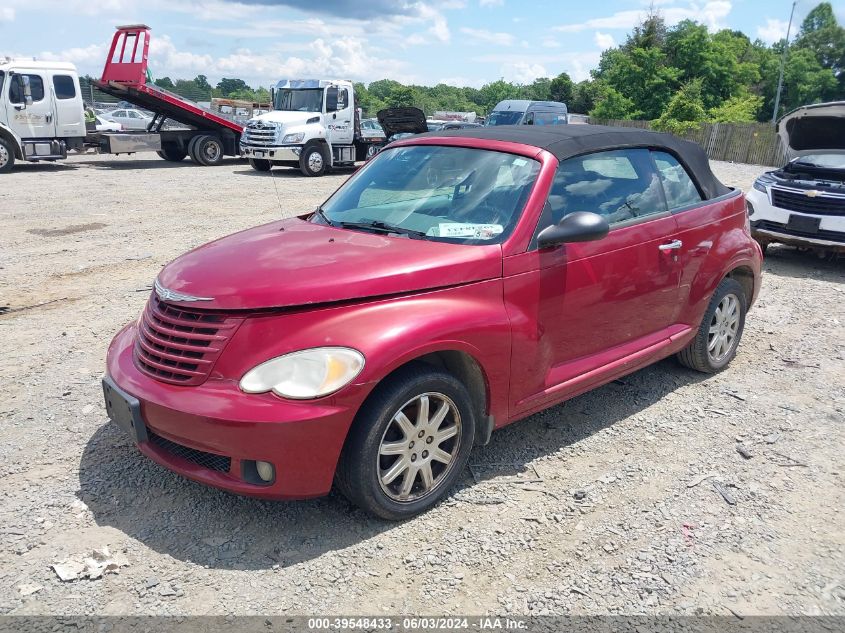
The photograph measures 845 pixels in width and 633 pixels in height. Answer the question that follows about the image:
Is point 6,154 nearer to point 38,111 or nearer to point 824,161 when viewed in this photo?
point 38,111

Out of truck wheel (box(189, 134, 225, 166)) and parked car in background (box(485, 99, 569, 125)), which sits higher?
parked car in background (box(485, 99, 569, 125))

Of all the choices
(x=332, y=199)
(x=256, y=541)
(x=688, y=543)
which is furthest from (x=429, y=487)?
(x=332, y=199)

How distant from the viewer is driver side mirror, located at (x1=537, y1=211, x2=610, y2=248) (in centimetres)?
340

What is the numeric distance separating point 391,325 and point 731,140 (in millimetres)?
32288

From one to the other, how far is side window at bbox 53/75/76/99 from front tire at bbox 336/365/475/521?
1915 cm

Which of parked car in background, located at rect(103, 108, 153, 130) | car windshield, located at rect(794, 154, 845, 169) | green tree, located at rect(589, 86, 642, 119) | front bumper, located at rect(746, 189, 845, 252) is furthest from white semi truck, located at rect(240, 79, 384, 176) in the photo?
green tree, located at rect(589, 86, 642, 119)

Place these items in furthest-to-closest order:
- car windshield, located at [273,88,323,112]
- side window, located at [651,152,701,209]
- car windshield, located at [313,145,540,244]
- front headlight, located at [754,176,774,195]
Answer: car windshield, located at [273,88,323,112] < front headlight, located at [754,176,774,195] < side window, located at [651,152,701,209] < car windshield, located at [313,145,540,244]

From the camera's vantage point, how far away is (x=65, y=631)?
2.50 metres

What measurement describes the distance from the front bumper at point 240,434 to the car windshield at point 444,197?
1204mm

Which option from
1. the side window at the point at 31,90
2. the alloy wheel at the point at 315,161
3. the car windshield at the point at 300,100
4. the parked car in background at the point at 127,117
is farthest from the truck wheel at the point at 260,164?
the parked car in background at the point at 127,117

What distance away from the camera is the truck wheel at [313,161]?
768 inches

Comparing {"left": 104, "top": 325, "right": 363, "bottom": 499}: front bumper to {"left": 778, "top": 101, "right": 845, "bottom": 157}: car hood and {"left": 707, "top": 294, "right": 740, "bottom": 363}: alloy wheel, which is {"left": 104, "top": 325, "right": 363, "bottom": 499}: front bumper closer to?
{"left": 707, "top": 294, "right": 740, "bottom": 363}: alloy wheel

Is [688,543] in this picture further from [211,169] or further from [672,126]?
[672,126]

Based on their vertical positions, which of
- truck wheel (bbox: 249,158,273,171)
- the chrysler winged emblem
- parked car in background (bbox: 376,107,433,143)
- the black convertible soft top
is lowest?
truck wheel (bbox: 249,158,273,171)
